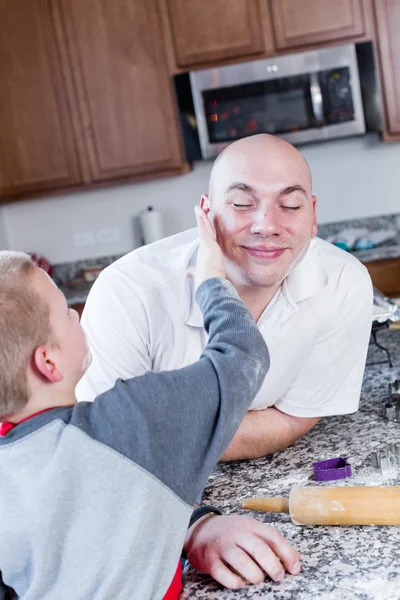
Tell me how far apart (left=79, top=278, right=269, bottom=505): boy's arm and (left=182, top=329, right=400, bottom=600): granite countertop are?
0.14 metres

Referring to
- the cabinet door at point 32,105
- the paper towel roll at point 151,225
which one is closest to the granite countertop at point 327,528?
the paper towel roll at point 151,225

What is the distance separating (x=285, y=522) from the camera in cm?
95

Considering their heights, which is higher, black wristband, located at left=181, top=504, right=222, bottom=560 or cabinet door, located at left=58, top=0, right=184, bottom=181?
cabinet door, located at left=58, top=0, right=184, bottom=181

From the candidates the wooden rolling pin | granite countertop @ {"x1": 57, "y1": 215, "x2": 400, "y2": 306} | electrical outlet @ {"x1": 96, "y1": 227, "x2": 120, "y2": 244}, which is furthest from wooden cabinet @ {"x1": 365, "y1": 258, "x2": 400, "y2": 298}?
the wooden rolling pin

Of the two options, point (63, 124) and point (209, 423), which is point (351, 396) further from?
point (63, 124)

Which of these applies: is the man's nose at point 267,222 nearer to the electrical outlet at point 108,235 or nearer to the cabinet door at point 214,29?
the cabinet door at point 214,29

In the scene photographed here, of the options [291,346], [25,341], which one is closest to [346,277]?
[291,346]

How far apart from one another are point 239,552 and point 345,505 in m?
0.15

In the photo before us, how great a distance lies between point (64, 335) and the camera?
2.69ft

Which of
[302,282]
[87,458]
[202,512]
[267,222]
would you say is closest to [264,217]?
[267,222]

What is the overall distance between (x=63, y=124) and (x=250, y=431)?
3.21 metres

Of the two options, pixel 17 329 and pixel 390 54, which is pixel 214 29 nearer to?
pixel 390 54

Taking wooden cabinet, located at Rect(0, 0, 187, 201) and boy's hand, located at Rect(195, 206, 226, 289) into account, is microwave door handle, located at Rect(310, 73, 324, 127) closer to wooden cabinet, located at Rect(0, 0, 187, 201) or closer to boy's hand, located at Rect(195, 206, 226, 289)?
wooden cabinet, located at Rect(0, 0, 187, 201)

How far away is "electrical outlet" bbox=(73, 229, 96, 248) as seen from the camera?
4547 mm
